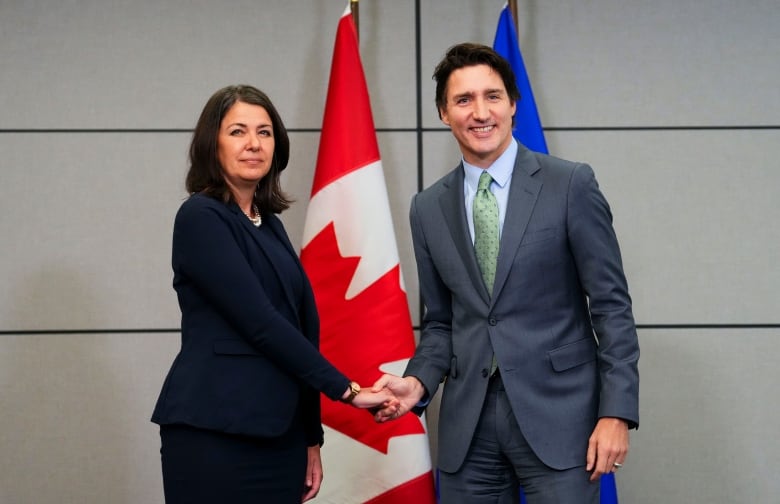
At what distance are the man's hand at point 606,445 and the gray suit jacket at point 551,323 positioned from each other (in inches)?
0.9

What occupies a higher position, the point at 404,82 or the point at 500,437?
the point at 404,82

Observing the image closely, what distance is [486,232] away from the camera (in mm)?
1708

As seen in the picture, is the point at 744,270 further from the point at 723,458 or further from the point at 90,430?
the point at 90,430

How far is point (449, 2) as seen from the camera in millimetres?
2859

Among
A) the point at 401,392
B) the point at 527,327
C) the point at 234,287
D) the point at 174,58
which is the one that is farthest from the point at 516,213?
the point at 174,58

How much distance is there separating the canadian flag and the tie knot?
79 cm

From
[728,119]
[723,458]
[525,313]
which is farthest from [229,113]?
[723,458]

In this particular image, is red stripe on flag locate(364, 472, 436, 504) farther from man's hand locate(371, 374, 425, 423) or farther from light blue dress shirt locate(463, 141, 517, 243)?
light blue dress shirt locate(463, 141, 517, 243)

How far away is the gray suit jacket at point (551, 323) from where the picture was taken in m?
1.60

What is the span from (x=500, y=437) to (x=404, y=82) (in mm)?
1582

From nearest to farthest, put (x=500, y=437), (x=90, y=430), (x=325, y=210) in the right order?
(x=500, y=437) < (x=325, y=210) < (x=90, y=430)

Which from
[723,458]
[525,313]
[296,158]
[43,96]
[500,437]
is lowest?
[723,458]

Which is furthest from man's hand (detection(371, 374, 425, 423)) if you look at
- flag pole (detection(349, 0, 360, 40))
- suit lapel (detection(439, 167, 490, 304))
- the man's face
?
flag pole (detection(349, 0, 360, 40))

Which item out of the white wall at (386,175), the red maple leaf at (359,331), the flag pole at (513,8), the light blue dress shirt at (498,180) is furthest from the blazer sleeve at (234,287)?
the flag pole at (513,8)
